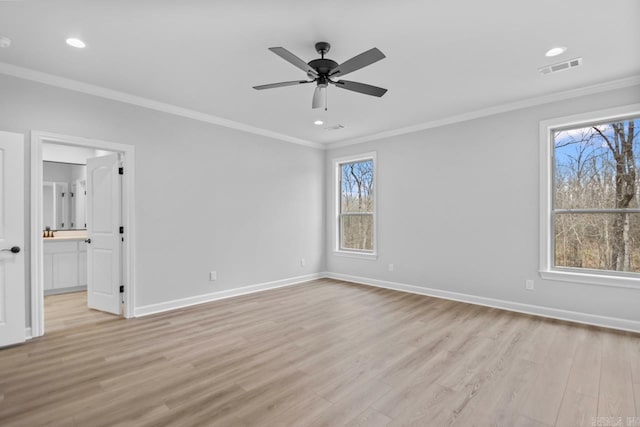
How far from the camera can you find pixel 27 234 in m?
3.28

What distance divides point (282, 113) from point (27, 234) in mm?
3359

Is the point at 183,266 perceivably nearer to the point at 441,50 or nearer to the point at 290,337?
the point at 290,337

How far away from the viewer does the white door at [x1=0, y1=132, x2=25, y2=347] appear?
3.09m

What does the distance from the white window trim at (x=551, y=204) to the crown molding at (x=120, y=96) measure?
4149 mm

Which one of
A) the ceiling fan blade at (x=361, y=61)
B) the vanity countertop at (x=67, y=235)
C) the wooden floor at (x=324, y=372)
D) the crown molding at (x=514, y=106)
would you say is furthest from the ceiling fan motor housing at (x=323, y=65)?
the vanity countertop at (x=67, y=235)

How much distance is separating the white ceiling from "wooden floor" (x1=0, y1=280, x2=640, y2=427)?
9.33 ft

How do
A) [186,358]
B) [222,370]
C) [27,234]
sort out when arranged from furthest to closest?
1. [27,234]
2. [186,358]
3. [222,370]

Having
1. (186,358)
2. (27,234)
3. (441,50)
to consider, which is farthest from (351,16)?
(27,234)

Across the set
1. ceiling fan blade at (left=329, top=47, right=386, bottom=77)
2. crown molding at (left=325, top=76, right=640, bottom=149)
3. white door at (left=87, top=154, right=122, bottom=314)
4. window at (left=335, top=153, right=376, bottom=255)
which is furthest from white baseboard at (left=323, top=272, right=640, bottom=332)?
white door at (left=87, top=154, right=122, bottom=314)

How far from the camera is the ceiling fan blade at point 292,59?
228 cm

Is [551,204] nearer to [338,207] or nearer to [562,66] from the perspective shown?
[562,66]

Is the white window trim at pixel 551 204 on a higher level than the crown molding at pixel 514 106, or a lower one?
lower

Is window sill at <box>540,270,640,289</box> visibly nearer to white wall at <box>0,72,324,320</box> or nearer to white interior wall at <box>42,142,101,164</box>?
white wall at <box>0,72,324,320</box>

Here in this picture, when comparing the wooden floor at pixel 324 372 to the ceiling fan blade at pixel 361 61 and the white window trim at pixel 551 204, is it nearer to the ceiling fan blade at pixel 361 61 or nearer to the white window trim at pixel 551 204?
the white window trim at pixel 551 204
